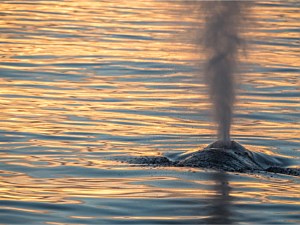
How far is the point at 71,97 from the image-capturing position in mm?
18281

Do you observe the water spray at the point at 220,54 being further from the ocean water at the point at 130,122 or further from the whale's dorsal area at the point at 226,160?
the whale's dorsal area at the point at 226,160

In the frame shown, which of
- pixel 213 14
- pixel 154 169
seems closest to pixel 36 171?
pixel 154 169

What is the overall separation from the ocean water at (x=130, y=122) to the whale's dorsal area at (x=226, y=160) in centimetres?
25

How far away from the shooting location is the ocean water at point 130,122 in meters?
11.5

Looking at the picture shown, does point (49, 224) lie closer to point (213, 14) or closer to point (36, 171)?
point (36, 171)

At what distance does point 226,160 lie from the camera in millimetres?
13477

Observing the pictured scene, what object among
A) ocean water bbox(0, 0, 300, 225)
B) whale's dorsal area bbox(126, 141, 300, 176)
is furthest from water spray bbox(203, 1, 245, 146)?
whale's dorsal area bbox(126, 141, 300, 176)

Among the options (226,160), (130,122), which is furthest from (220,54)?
(130,122)

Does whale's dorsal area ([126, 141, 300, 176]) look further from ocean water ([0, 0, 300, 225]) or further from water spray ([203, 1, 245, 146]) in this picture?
water spray ([203, 1, 245, 146])

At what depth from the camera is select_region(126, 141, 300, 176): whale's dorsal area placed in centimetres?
1338

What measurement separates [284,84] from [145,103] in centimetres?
328

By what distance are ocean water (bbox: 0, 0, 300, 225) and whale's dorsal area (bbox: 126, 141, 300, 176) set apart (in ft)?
0.82

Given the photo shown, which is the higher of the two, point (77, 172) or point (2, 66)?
point (2, 66)

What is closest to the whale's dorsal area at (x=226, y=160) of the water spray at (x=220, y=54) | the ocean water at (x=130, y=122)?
the ocean water at (x=130, y=122)
